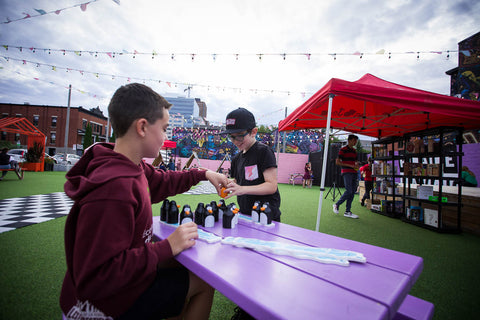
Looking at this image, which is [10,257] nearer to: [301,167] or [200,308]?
[200,308]

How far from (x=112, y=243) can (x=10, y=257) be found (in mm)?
2964

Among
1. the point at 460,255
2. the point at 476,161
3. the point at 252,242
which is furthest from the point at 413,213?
the point at 252,242

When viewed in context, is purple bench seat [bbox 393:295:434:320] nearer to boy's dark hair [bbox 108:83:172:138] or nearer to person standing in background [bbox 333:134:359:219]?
boy's dark hair [bbox 108:83:172:138]

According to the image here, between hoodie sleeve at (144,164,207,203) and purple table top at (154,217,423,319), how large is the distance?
598 mm

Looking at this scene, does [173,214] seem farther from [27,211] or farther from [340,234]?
[27,211]

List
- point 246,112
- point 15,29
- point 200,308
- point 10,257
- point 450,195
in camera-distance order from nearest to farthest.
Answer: point 200,308 < point 246,112 < point 10,257 < point 450,195 < point 15,29

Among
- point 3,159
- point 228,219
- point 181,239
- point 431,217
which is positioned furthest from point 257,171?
point 3,159

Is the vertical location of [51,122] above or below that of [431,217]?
above

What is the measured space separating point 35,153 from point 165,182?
17.7 metres

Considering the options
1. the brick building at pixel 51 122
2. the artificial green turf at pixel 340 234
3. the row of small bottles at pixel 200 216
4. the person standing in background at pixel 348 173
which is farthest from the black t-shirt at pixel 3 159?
the brick building at pixel 51 122

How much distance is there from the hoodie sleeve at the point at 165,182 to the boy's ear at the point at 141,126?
21.1 inches

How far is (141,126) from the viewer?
40.0 inches

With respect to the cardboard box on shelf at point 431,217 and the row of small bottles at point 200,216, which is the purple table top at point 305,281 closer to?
the row of small bottles at point 200,216

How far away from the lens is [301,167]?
51.5 ft
